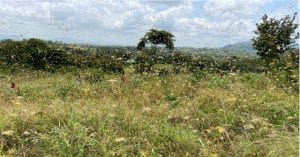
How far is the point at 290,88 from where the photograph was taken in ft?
32.9

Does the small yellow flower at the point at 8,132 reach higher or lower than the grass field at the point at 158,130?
higher

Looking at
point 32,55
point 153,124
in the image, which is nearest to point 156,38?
point 32,55

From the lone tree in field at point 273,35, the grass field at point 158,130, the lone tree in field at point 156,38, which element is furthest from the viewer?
the lone tree in field at point 156,38

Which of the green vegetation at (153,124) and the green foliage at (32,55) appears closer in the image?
the green vegetation at (153,124)

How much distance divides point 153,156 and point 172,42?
2596cm

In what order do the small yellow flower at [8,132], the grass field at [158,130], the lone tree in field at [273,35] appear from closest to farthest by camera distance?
the grass field at [158,130] < the small yellow flower at [8,132] < the lone tree in field at [273,35]

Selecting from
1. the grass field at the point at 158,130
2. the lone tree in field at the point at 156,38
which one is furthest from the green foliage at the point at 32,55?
the grass field at the point at 158,130

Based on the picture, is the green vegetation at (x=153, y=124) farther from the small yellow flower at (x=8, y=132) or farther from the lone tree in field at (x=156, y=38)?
the lone tree in field at (x=156, y=38)

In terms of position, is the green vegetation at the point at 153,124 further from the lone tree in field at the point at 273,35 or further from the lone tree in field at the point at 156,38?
the lone tree in field at the point at 156,38

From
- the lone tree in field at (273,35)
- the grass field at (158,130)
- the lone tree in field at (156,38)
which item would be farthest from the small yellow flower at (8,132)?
the lone tree in field at (156,38)

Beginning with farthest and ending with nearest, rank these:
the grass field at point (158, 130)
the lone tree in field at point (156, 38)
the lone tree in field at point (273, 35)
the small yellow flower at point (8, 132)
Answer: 1. the lone tree in field at point (156, 38)
2. the lone tree in field at point (273, 35)
3. the small yellow flower at point (8, 132)
4. the grass field at point (158, 130)

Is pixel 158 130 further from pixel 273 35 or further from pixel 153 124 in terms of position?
pixel 273 35

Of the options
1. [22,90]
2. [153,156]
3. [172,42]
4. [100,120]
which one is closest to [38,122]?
[100,120]

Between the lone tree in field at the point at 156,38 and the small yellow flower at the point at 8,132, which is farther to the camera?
the lone tree in field at the point at 156,38
